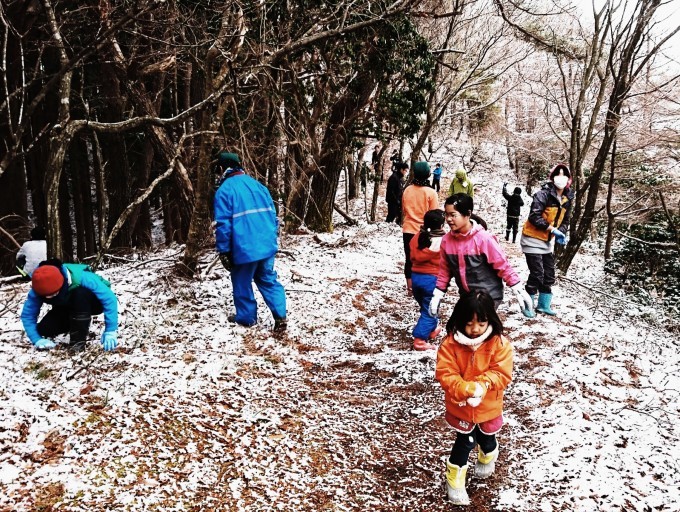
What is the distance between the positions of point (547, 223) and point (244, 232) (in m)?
3.98

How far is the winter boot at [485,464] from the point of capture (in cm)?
355

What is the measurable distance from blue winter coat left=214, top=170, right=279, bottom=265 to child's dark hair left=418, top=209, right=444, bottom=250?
5.70ft

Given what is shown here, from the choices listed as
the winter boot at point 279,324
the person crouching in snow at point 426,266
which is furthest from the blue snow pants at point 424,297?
the winter boot at point 279,324

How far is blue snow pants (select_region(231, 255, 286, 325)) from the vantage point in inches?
222

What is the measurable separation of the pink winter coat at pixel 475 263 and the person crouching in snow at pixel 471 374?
4.65 feet

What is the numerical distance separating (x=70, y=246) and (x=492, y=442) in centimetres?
1380

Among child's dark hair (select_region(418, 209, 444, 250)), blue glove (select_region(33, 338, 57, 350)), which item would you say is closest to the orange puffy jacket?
child's dark hair (select_region(418, 209, 444, 250))

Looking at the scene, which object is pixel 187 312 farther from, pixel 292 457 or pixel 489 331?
pixel 489 331

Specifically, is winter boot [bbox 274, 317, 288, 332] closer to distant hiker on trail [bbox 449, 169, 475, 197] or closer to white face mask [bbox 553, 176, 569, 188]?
white face mask [bbox 553, 176, 569, 188]

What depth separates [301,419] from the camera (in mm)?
4348

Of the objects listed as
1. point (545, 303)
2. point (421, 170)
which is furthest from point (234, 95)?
point (545, 303)

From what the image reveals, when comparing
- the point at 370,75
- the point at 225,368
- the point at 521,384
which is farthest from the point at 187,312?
the point at 370,75

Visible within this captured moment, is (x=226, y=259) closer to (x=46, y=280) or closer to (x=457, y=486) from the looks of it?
(x=46, y=280)

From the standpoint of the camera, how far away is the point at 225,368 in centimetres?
493
